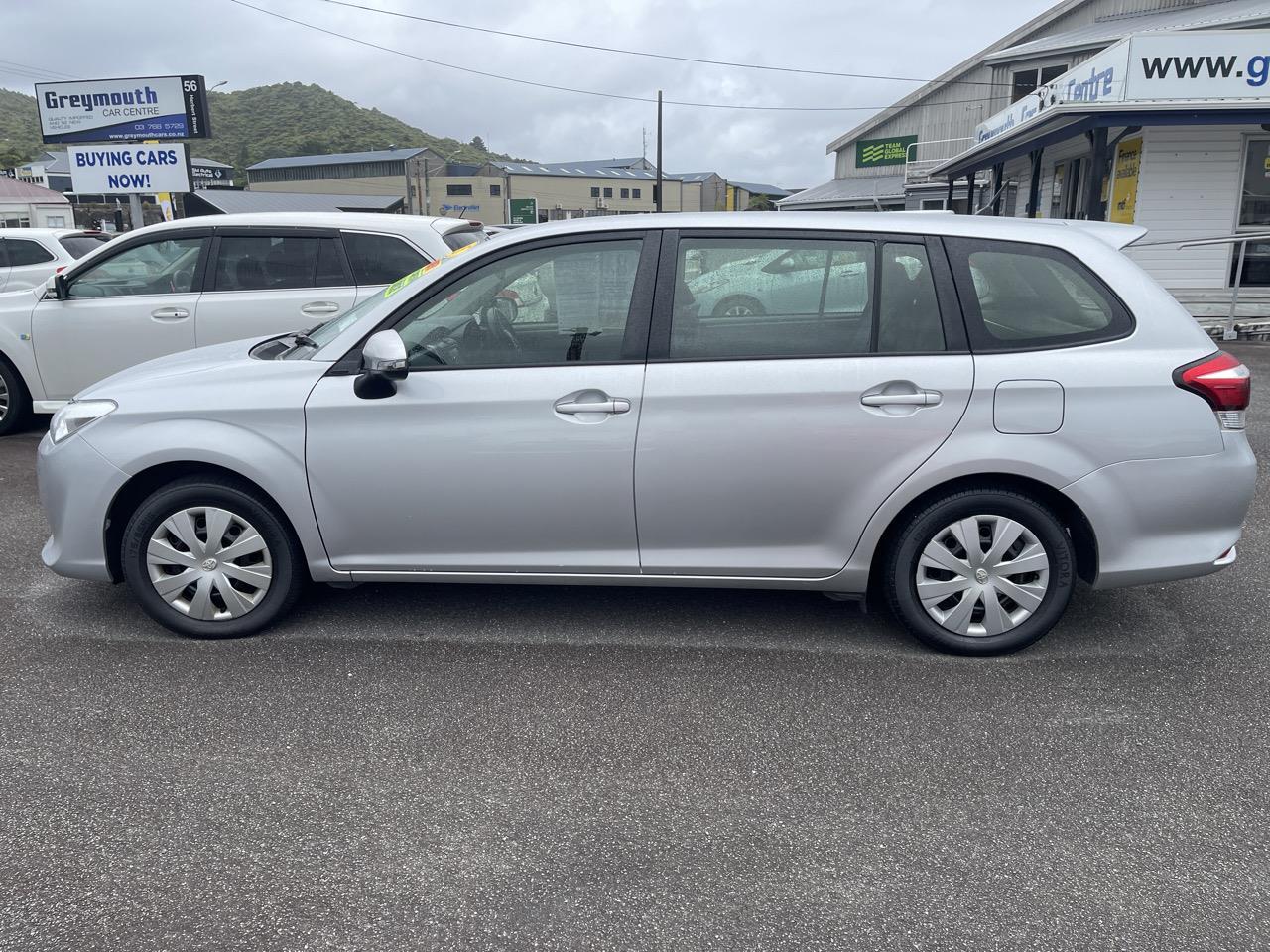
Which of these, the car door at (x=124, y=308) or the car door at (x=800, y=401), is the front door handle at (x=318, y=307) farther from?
the car door at (x=800, y=401)

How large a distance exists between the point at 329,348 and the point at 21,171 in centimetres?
10269

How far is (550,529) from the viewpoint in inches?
154

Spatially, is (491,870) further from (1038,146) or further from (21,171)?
(21,171)

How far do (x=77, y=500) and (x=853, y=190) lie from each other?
117 feet

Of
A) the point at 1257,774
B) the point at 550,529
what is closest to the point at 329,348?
the point at 550,529

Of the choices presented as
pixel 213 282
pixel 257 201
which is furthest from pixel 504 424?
pixel 257 201

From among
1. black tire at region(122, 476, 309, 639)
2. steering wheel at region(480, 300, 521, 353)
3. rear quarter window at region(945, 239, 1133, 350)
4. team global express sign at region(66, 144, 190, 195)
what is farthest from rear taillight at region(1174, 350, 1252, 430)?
team global express sign at region(66, 144, 190, 195)

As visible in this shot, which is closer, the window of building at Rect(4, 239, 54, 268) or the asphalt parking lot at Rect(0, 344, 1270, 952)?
the asphalt parking lot at Rect(0, 344, 1270, 952)

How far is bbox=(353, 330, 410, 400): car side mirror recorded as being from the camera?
12.1 feet

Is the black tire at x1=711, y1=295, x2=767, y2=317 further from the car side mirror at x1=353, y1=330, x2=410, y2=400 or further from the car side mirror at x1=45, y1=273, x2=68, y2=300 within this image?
the car side mirror at x1=45, y1=273, x2=68, y2=300

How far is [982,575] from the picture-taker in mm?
3820

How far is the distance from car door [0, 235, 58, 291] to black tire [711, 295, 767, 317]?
10.6 meters

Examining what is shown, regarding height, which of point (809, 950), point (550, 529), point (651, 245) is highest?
point (651, 245)

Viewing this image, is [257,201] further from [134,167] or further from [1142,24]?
[1142,24]
